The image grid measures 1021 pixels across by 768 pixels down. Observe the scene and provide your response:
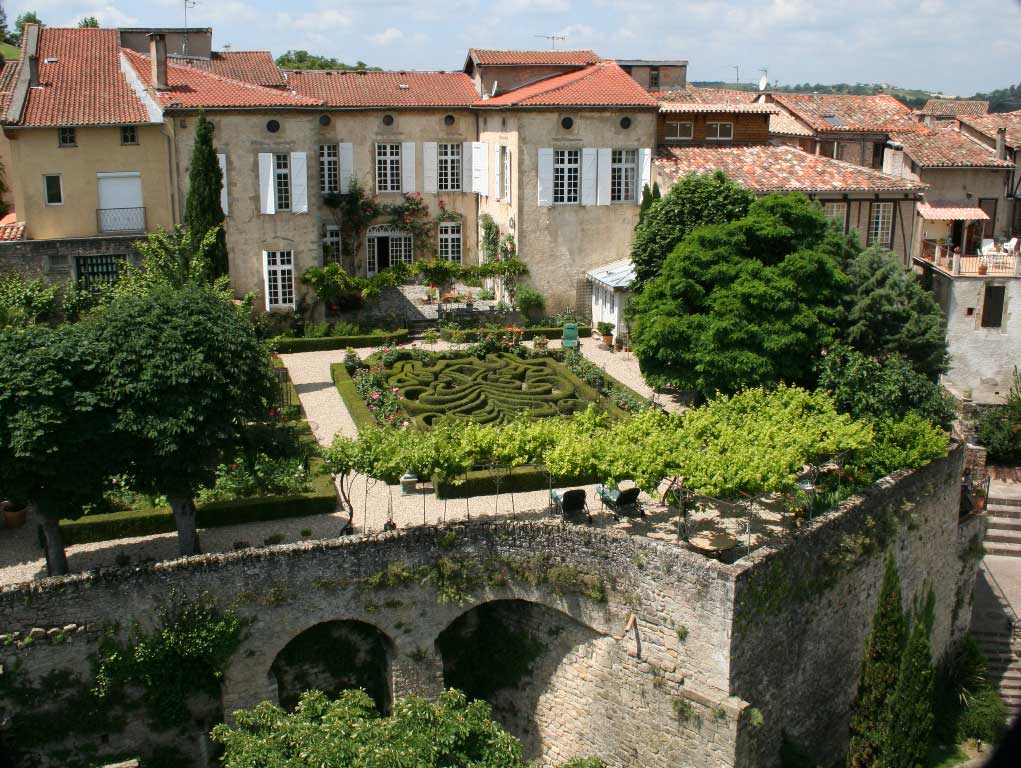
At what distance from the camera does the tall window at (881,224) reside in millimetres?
37456

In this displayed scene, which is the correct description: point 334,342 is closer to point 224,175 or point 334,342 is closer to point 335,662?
point 224,175

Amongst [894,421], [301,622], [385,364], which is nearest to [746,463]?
[894,421]

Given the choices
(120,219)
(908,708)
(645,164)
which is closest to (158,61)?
(120,219)

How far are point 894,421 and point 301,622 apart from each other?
46.5 feet

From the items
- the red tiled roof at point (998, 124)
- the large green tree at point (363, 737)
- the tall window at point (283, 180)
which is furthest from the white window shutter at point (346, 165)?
the large green tree at point (363, 737)

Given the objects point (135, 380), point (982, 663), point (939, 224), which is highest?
point (939, 224)

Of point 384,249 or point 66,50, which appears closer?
point 66,50

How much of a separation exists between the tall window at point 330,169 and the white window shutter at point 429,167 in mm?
3518

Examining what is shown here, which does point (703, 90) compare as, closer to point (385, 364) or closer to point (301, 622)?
point (385, 364)

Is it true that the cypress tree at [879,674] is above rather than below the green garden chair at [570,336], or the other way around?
below

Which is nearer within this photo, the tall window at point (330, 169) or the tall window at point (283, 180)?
the tall window at point (283, 180)

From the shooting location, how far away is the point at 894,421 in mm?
24000

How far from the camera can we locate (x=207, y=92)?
36281 mm

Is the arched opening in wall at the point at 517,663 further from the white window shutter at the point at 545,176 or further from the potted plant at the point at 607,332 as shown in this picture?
the white window shutter at the point at 545,176
